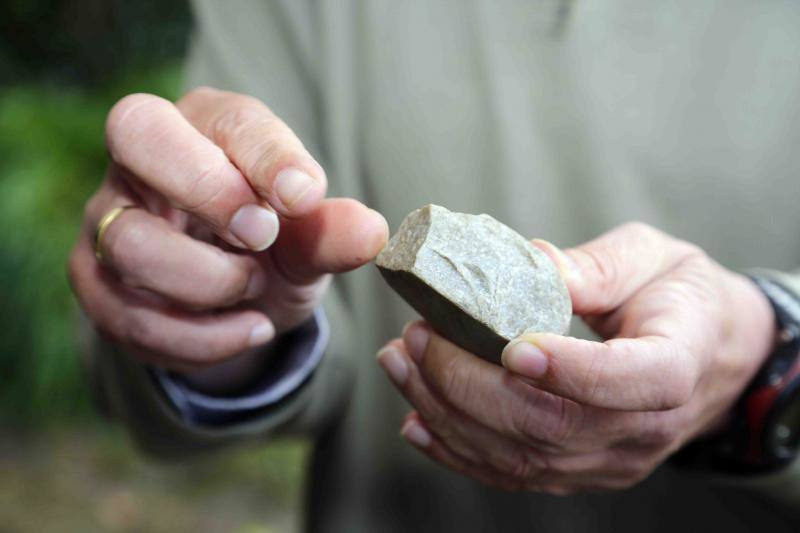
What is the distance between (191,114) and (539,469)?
54 cm

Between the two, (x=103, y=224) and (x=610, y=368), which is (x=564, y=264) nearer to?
(x=610, y=368)

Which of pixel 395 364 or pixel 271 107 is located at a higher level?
pixel 271 107

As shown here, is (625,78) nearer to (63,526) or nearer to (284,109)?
(284,109)

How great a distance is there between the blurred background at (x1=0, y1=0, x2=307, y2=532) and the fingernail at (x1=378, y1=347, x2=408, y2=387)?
1831mm

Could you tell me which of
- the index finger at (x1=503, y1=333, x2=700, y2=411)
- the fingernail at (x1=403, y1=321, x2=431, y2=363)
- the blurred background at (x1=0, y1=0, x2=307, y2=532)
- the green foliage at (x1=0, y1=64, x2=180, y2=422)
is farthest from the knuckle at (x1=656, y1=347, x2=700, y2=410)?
the green foliage at (x1=0, y1=64, x2=180, y2=422)

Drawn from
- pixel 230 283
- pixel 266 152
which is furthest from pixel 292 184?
pixel 230 283

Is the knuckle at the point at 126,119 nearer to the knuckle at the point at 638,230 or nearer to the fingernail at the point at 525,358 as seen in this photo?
the fingernail at the point at 525,358

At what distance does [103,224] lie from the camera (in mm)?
776

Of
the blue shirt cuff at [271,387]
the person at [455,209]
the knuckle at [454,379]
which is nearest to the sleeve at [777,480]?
the person at [455,209]

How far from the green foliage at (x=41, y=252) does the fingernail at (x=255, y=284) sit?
72.5 inches

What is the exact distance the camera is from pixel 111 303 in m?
0.82

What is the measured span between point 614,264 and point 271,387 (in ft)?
1.52

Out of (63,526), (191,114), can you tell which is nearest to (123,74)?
(63,526)

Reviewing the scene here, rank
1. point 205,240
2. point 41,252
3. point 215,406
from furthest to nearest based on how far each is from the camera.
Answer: point 41,252 → point 215,406 → point 205,240
